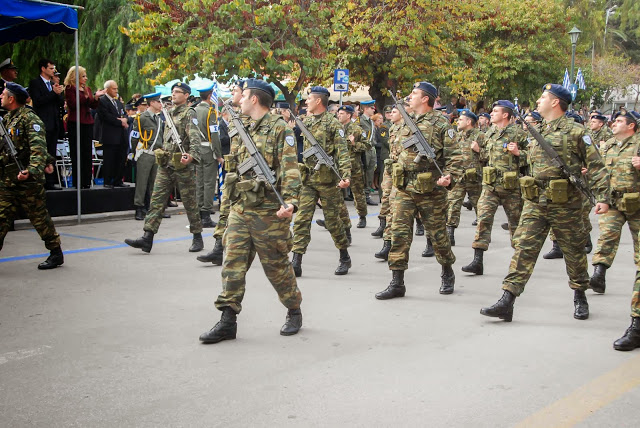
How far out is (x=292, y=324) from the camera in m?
5.93

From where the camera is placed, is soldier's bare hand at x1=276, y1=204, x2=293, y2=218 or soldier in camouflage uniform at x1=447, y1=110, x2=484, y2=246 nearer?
soldier's bare hand at x1=276, y1=204, x2=293, y2=218

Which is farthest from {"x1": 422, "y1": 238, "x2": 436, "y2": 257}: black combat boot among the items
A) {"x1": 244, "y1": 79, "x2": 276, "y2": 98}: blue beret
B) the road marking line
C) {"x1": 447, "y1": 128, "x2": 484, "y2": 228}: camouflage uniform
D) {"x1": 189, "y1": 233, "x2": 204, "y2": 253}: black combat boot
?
the road marking line

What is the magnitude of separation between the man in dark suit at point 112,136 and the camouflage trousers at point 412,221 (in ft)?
24.4

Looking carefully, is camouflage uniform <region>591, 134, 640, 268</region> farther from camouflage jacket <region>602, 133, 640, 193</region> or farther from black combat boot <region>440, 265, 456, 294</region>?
black combat boot <region>440, 265, 456, 294</region>

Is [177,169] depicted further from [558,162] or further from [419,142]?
[558,162]

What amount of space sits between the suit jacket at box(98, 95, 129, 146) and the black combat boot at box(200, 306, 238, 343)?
8445mm

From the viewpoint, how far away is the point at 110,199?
507 inches

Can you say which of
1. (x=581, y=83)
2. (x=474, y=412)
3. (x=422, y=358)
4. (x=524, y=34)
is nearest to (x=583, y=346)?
(x=422, y=358)

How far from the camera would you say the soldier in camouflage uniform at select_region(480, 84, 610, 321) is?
6.25 metres

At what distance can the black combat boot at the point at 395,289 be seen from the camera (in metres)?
7.15

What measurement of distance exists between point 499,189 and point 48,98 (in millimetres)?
7359

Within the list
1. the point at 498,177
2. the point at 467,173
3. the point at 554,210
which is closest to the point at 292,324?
the point at 554,210

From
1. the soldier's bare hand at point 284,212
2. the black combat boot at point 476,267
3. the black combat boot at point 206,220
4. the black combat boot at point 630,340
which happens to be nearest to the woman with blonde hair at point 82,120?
the black combat boot at point 206,220

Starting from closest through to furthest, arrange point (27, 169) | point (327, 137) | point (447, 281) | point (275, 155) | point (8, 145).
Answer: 1. point (275, 155)
2. point (447, 281)
3. point (27, 169)
4. point (8, 145)
5. point (327, 137)
